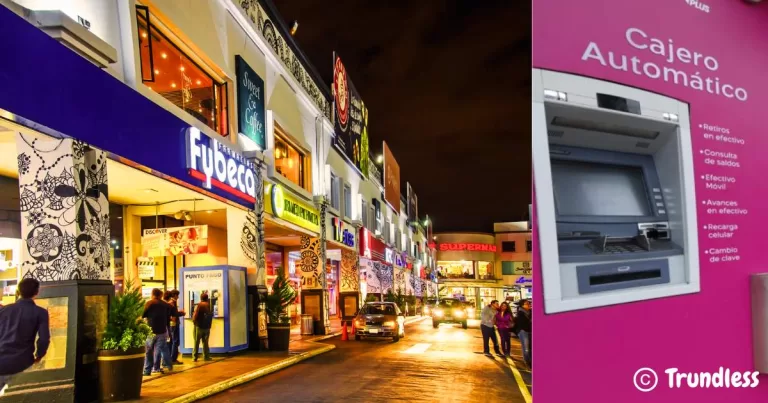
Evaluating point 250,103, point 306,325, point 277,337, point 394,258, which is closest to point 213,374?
point 277,337

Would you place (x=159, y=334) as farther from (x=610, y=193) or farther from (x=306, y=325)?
(x=306, y=325)

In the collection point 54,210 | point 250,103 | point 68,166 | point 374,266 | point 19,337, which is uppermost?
point 250,103

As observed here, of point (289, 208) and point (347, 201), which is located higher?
point (347, 201)

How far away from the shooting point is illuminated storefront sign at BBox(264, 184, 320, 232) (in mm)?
17141

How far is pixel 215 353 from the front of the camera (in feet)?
48.2

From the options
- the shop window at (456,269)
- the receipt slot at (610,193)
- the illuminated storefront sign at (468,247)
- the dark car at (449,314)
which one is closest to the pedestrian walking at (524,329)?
the receipt slot at (610,193)

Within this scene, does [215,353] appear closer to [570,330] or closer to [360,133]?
[570,330]

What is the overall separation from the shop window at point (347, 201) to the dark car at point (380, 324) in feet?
29.9

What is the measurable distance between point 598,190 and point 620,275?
0.37 metres

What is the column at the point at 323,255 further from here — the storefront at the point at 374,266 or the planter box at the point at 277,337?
the planter box at the point at 277,337

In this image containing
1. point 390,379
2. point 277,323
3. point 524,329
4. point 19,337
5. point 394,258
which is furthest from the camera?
point 394,258

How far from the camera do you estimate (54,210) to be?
8.33 m

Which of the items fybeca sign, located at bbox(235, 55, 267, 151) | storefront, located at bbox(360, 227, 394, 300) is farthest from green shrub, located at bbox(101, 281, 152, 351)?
storefront, located at bbox(360, 227, 394, 300)

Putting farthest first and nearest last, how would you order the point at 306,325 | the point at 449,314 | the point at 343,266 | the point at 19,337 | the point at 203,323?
1. the point at 343,266
2. the point at 449,314
3. the point at 306,325
4. the point at 203,323
5. the point at 19,337
